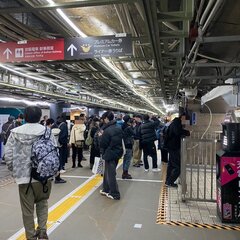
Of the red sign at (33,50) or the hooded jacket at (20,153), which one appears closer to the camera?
the hooded jacket at (20,153)

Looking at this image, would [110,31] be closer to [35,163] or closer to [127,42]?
[127,42]

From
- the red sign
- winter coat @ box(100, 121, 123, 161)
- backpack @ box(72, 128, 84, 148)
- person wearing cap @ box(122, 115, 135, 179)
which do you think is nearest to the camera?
the red sign

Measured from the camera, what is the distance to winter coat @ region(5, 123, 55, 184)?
3006 millimetres

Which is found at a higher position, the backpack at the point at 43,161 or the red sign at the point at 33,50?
the red sign at the point at 33,50

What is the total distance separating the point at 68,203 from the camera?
487 cm

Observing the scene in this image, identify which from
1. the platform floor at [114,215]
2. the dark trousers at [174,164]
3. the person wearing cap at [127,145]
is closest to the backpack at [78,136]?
the person wearing cap at [127,145]

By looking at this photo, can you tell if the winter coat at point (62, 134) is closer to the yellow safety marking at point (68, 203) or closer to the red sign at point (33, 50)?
the yellow safety marking at point (68, 203)

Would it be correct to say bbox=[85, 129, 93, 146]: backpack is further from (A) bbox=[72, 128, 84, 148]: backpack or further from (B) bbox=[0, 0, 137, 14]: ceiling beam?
(B) bbox=[0, 0, 137, 14]: ceiling beam

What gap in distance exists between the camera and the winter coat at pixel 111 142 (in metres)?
5.10

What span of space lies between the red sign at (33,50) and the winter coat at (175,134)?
2.45 m

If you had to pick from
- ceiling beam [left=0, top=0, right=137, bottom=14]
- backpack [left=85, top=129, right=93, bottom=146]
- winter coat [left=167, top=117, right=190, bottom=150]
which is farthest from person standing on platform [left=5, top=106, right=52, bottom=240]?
backpack [left=85, top=129, right=93, bottom=146]

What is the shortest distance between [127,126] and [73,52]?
2.90 m

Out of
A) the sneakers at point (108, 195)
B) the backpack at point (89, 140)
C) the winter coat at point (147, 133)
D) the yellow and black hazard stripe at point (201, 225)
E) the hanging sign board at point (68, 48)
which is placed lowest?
the yellow and black hazard stripe at point (201, 225)

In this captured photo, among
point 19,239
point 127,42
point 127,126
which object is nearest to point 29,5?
point 127,42
